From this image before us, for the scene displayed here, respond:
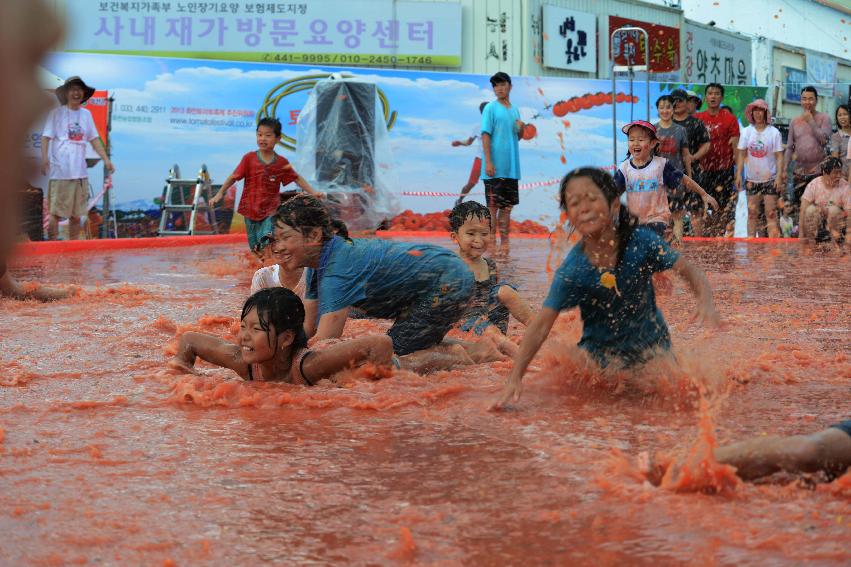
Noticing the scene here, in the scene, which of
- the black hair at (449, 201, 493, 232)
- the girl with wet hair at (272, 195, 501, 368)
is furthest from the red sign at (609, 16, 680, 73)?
the girl with wet hair at (272, 195, 501, 368)

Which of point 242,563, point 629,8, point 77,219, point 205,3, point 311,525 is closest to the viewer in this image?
point 242,563

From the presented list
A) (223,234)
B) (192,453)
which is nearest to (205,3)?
(223,234)

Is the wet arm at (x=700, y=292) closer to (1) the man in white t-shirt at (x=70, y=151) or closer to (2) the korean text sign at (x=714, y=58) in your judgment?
(1) the man in white t-shirt at (x=70, y=151)

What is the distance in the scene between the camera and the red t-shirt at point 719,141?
12.3 meters

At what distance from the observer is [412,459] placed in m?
3.33

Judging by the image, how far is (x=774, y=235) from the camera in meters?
13.4

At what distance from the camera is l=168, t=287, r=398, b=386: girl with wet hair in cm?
443

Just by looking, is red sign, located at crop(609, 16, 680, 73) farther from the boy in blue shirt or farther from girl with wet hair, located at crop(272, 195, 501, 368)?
girl with wet hair, located at crop(272, 195, 501, 368)

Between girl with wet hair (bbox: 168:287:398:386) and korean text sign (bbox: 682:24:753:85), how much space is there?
1008 inches

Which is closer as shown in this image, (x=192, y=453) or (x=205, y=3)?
(x=192, y=453)

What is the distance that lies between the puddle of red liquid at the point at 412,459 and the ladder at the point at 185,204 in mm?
8980

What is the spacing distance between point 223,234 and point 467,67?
895cm

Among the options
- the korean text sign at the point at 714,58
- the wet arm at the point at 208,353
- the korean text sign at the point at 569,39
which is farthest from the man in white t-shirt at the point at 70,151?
the korean text sign at the point at 714,58

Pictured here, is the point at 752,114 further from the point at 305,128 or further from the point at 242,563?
the point at 242,563
